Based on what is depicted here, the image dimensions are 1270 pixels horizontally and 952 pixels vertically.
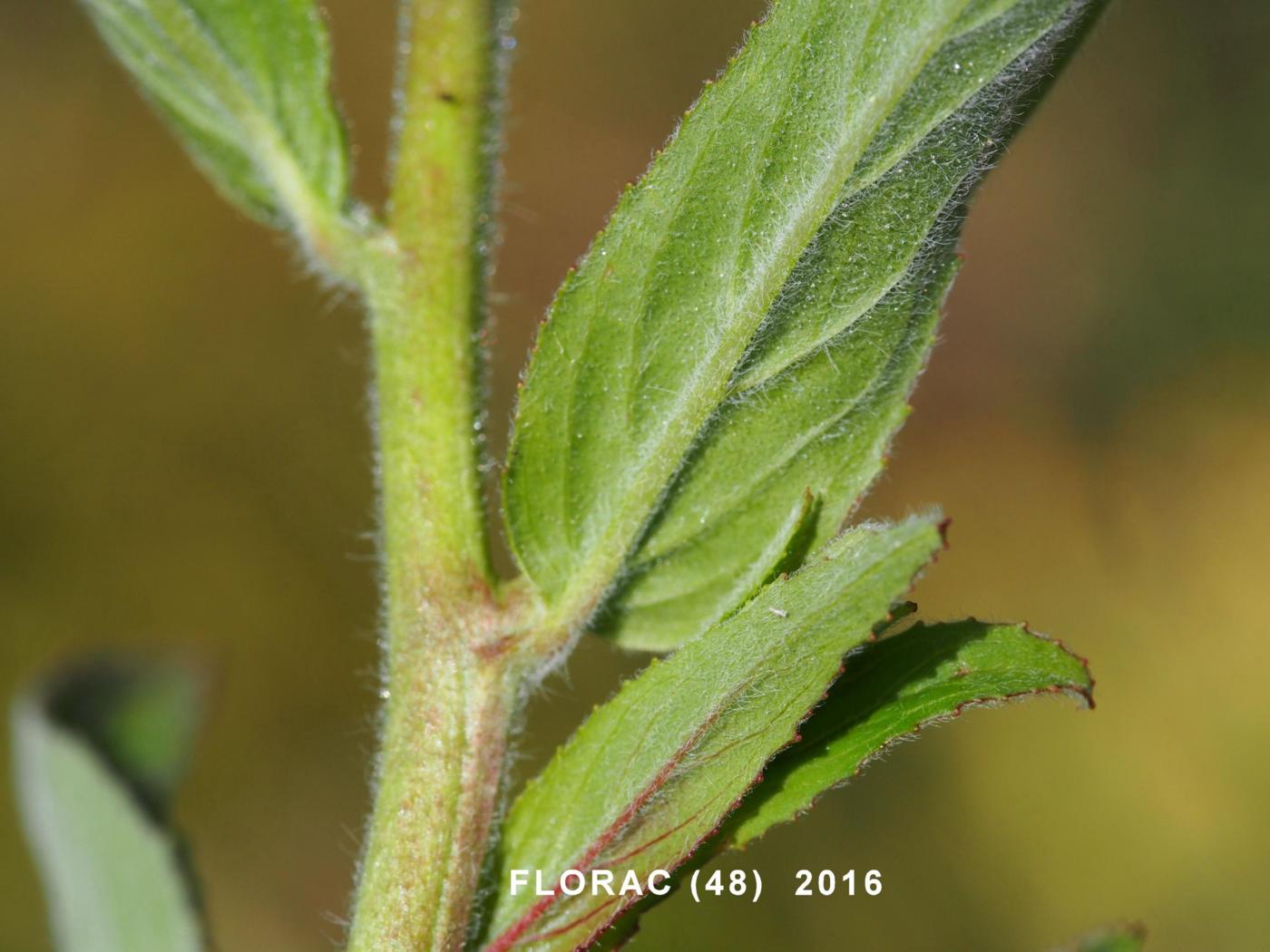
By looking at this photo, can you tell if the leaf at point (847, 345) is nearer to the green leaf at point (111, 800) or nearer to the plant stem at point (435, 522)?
the plant stem at point (435, 522)

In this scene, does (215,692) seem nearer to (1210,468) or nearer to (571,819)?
(571,819)

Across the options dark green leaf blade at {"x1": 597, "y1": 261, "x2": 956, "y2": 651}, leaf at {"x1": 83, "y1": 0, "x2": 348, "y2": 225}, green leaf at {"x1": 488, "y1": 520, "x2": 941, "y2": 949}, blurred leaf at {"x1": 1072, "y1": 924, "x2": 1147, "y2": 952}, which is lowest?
blurred leaf at {"x1": 1072, "y1": 924, "x2": 1147, "y2": 952}

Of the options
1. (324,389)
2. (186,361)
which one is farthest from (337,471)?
(186,361)

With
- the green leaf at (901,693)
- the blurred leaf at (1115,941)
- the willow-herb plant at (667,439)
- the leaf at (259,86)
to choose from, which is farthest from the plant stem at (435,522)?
the blurred leaf at (1115,941)

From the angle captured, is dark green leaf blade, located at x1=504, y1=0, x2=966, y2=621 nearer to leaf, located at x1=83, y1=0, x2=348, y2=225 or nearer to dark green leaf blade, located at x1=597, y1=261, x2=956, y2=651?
dark green leaf blade, located at x1=597, y1=261, x2=956, y2=651

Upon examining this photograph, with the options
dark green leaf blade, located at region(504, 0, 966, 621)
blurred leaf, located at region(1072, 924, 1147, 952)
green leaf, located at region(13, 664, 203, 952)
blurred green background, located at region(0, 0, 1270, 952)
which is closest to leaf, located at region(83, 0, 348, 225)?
dark green leaf blade, located at region(504, 0, 966, 621)

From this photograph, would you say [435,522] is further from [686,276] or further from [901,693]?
[901,693]

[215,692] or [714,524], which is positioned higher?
[215,692]
